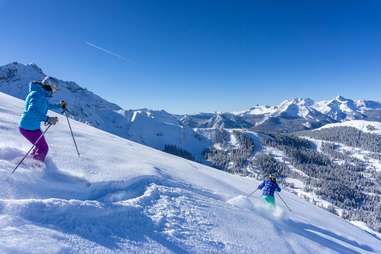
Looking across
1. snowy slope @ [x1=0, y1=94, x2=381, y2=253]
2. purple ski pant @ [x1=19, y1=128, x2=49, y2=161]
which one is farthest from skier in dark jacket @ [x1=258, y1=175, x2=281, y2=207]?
purple ski pant @ [x1=19, y1=128, x2=49, y2=161]

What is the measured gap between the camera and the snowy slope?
4414mm

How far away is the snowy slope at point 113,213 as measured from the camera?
4.41 meters

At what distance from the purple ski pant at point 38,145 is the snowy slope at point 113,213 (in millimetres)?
325

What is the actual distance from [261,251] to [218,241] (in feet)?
3.89

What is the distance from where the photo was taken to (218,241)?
19.7 feet

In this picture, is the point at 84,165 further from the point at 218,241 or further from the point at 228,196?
the point at 228,196

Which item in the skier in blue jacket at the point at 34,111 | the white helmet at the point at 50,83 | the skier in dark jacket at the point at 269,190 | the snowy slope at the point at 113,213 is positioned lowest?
the snowy slope at the point at 113,213

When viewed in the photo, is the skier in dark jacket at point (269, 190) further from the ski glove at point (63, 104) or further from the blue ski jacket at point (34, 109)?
the blue ski jacket at point (34, 109)

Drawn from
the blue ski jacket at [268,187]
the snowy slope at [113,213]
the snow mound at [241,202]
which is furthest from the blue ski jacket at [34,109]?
the blue ski jacket at [268,187]

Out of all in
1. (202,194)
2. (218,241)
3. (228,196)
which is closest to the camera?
(218,241)

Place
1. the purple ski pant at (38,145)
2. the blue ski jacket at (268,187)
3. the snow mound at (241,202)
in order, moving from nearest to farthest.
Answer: the purple ski pant at (38,145), the snow mound at (241,202), the blue ski jacket at (268,187)

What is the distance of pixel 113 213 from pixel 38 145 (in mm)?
3799

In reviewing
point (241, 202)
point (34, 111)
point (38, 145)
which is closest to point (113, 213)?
point (38, 145)

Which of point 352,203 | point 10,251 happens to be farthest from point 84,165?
point 352,203
